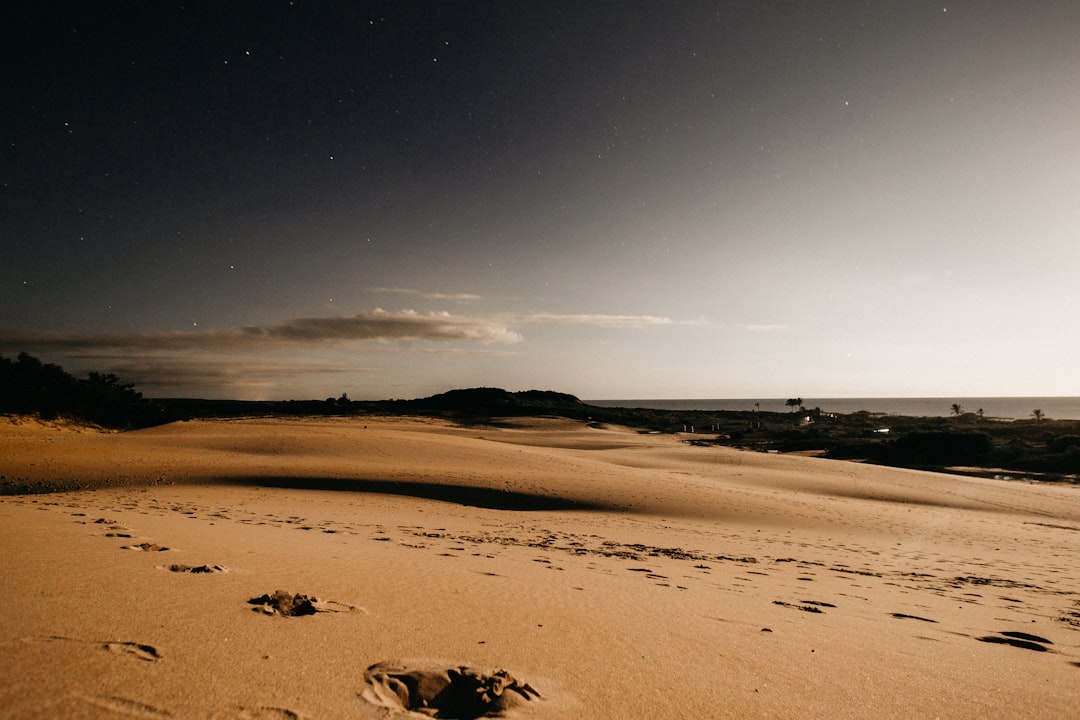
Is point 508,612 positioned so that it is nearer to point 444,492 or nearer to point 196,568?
point 196,568

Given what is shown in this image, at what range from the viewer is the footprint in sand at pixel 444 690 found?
262cm

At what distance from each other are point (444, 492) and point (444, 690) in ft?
39.3

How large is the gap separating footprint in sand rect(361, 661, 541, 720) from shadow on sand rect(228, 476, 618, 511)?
34.7 feet

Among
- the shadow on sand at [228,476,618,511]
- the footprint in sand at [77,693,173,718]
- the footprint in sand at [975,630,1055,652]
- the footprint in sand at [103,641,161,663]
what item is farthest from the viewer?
the shadow on sand at [228,476,618,511]

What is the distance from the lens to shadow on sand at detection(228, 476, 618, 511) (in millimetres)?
13797

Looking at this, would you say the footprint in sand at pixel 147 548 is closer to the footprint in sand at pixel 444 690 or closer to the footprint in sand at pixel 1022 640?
the footprint in sand at pixel 444 690

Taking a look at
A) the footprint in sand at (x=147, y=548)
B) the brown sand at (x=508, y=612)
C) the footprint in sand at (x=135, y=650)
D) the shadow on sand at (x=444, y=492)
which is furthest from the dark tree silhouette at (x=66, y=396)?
the footprint in sand at (x=135, y=650)

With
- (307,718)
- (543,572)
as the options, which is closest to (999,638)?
(543,572)

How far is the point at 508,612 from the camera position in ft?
13.7

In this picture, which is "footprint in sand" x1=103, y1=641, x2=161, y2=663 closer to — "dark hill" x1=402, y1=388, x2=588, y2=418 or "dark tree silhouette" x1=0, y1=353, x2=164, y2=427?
"dark tree silhouette" x1=0, y1=353, x2=164, y2=427

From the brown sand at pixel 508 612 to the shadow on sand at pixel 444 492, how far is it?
78cm

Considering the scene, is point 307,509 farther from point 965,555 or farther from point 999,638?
point 965,555

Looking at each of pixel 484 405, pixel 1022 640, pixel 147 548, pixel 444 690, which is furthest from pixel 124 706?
pixel 484 405

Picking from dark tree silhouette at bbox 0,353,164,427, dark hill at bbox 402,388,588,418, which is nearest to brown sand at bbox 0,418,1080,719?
dark tree silhouette at bbox 0,353,164,427
